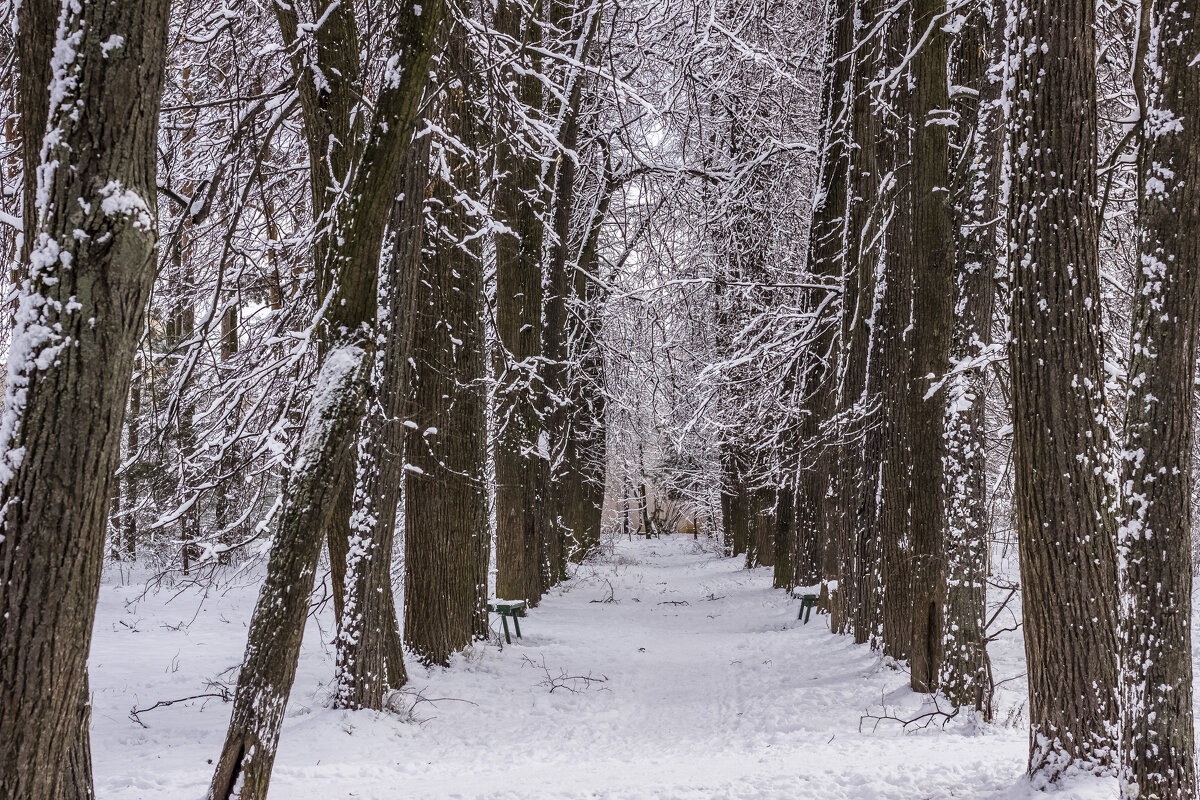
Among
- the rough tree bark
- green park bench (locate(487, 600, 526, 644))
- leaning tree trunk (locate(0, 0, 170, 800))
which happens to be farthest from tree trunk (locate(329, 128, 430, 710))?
the rough tree bark

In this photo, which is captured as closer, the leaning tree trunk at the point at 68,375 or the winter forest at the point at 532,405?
the leaning tree trunk at the point at 68,375

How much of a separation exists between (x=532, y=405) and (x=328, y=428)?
8.03 meters

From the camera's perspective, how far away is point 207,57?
782 cm

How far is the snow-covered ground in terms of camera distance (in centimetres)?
532

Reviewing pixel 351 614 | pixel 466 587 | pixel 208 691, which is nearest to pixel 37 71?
pixel 351 614

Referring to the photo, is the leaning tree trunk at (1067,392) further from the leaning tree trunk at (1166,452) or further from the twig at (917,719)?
the twig at (917,719)

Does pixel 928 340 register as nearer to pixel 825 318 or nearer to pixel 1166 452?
pixel 1166 452

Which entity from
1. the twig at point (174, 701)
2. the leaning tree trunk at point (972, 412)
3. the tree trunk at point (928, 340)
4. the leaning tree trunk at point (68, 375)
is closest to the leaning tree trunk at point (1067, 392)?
the leaning tree trunk at point (972, 412)

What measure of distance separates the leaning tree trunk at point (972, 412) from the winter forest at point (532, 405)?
38 mm

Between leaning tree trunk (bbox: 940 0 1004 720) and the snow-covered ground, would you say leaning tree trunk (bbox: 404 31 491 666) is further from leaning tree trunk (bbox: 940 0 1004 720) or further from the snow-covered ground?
leaning tree trunk (bbox: 940 0 1004 720)

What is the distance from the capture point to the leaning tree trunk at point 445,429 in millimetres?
8867

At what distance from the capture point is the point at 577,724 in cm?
780

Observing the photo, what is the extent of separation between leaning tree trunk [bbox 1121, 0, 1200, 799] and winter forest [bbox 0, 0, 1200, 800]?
0.06 feet

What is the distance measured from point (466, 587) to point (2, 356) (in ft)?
16.8
